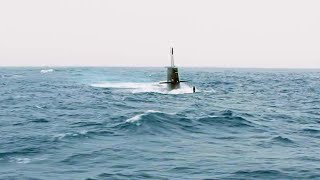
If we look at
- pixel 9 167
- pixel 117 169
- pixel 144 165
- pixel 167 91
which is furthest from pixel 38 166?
pixel 167 91

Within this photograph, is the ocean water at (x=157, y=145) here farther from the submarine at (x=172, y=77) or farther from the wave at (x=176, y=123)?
the submarine at (x=172, y=77)

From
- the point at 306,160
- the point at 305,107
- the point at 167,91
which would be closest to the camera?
the point at 306,160

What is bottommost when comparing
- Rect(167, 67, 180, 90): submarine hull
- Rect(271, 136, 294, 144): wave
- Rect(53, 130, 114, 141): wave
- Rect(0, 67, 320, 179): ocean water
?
Rect(271, 136, 294, 144): wave

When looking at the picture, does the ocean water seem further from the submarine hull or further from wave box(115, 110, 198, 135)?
the submarine hull

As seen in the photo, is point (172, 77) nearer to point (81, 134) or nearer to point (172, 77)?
point (172, 77)

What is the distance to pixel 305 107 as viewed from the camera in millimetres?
42594

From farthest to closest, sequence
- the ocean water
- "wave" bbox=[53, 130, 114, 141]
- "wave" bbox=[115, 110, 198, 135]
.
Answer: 1. "wave" bbox=[115, 110, 198, 135]
2. "wave" bbox=[53, 130, 114, 141]
3. the ocean water

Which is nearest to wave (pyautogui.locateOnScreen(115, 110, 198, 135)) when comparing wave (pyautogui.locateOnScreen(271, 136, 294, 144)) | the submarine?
wave (pyautogui.locateOnScreen(271, 136, 294, 144))

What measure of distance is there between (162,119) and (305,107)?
1962cm

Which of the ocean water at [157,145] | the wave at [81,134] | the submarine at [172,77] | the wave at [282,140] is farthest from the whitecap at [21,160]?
the submarine at [172,77]

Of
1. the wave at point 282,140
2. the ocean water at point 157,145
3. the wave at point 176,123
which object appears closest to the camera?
the ocean water at point 157,145

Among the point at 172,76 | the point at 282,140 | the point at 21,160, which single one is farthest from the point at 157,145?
the point at 172,76

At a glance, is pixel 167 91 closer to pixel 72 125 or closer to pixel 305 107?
pixel 305 107

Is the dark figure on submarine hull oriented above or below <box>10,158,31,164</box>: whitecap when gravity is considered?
above
